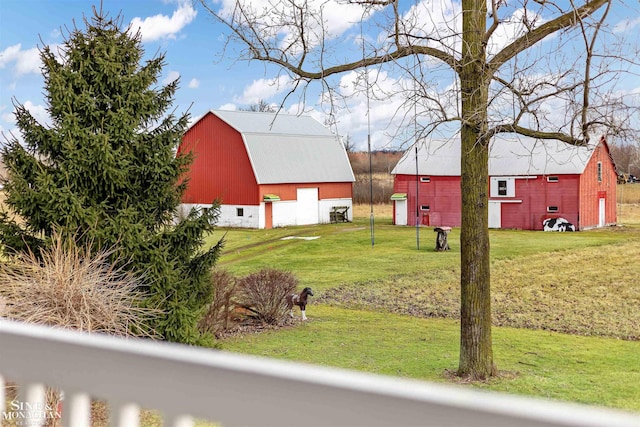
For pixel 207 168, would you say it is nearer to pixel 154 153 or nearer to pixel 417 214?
pixel 417 214

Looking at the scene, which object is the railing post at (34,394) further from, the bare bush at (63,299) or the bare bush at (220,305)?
the bare bush at (220,305)

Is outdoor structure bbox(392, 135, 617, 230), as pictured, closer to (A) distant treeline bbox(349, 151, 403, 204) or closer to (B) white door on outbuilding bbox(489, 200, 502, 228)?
(B) white door on outbuilding bbox(489, 200, 502, 228)

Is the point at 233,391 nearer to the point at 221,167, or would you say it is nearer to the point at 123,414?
the point at 123,414

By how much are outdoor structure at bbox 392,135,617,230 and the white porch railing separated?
1646cm

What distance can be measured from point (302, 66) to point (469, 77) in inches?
62.6

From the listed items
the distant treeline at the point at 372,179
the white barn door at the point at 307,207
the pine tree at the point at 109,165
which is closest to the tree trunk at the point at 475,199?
the pine tree at the point at 109,165

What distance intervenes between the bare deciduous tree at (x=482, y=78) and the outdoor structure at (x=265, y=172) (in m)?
14.0

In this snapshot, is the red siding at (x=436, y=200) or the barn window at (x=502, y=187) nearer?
the barn window at (x=502, y=187)

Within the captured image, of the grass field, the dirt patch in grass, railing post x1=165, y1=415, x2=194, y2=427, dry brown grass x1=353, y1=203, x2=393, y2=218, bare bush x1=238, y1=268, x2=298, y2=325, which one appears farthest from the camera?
dry brown grass x1=353, y1=203, x2=393, y2=218

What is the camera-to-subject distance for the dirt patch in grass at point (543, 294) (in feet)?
27.6

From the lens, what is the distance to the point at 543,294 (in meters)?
10.1

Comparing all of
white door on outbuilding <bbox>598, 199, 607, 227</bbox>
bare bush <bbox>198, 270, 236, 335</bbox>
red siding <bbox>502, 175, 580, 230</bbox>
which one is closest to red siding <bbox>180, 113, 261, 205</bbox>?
red siding <bbox>502, 175, 580, 230</bbox>

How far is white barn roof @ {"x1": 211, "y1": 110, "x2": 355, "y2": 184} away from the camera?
19812 millimetres

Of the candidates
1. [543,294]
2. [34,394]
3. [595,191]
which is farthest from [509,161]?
[34,394]
